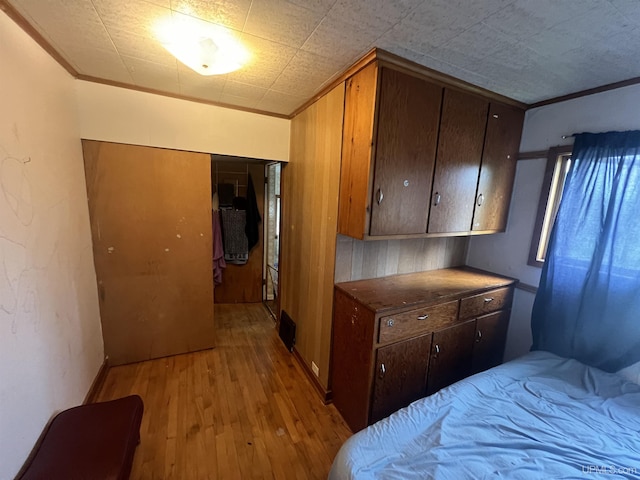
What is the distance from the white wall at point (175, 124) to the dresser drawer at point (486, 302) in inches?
80.9

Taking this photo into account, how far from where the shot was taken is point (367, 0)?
42.4 inches

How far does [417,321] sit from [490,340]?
946 millimetres

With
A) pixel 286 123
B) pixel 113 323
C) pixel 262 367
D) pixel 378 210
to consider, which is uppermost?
pixel 286 123

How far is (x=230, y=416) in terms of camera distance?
188 centimetres

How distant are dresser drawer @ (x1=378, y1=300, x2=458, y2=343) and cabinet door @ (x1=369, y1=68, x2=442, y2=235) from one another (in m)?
0.53

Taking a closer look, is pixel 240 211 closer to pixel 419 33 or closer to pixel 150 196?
pixel 150 196

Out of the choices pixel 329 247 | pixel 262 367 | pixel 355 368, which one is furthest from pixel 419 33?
pixel 262 367

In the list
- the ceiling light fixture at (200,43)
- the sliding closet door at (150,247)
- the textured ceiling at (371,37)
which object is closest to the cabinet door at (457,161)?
the textured ceiling at (371,37)

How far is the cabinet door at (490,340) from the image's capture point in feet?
6.91

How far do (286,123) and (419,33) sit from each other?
61.8 inches

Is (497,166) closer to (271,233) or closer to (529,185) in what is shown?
(529,185)

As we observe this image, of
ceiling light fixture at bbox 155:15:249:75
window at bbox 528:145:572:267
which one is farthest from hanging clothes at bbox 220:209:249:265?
window at bbox 528:145:572:267

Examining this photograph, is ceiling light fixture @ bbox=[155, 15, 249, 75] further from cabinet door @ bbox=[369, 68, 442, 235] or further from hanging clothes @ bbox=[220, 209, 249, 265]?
hanging clothes @ bbox=[220, 209, 249, 265]

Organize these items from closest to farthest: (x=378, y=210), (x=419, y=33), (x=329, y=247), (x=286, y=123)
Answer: (x=419, y=33)
(x=378, y=210)
(x=329, y=247)
(x=286, y=123)
